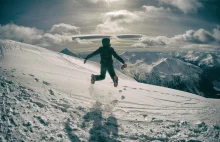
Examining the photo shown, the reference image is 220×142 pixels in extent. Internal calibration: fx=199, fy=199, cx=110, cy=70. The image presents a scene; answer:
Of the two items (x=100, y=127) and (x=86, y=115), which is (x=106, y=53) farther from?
(x=100, y=127)

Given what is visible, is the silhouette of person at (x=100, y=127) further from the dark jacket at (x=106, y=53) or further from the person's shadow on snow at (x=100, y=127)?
the dark jacket at (x=106, y=53)

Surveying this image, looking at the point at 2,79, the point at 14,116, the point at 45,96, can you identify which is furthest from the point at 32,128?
the point at 2,79

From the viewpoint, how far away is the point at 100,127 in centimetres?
641

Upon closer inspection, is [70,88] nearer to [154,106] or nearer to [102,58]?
[102,58]

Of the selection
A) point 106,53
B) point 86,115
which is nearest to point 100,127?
point 86,115

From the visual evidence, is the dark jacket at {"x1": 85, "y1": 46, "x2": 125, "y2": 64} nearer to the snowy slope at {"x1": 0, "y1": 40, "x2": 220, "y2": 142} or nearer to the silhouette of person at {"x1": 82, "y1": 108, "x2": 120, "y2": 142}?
the snowy slope at {"x1": 0, "y1": 40, "x2": 220, "y2": 142}

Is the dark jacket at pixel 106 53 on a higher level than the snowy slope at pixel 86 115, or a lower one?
higher

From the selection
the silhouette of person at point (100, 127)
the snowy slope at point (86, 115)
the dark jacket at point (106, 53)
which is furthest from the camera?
the dark jacket at point (106, 53)

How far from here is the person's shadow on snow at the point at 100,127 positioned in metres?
5.89

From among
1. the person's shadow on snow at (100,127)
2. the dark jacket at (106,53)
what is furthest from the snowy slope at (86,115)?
the dark jacket at (106,53)

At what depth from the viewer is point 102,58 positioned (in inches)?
400

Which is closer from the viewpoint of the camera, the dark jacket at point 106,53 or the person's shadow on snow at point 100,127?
the person's shadow on snow at point 100,127

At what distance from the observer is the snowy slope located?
227 inches

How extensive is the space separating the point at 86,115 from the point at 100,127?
0.83m
